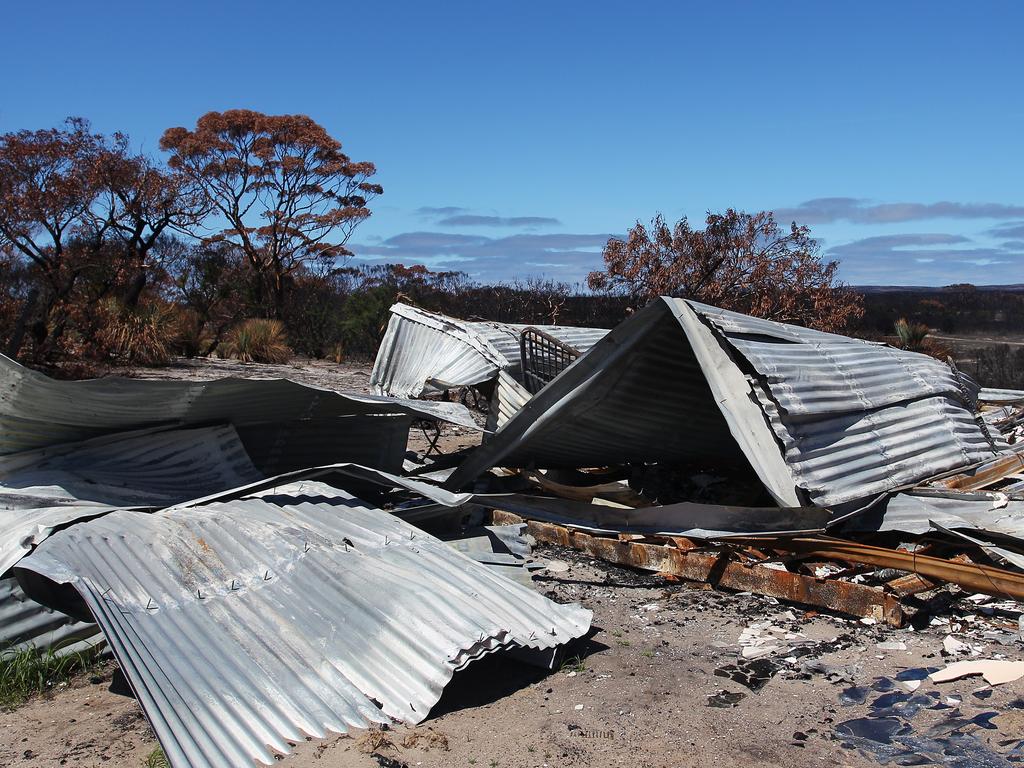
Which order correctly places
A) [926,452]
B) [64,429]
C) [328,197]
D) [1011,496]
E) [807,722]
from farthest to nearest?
1. [328,197]
2. [926,452]
3. [1011,496]
4. [64,429]
5. [807,722]

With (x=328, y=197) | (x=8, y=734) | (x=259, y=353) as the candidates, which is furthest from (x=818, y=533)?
(x=328, y=197)

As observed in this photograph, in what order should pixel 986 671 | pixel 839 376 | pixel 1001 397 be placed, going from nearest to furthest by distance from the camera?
pixel 986 671
pixel 839 376
pixel 1001 397

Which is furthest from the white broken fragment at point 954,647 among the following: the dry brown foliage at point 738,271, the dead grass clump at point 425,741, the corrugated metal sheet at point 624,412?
the dry brown foliage at point 738,271

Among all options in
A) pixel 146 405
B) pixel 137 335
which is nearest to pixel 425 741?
pixel 146 405

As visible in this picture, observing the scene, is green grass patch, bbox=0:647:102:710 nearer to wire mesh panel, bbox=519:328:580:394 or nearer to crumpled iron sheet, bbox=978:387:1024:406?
wire mesh panel, bbox=519:328:580:394

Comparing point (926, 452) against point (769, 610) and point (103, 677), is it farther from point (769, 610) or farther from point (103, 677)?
point (103, 677)

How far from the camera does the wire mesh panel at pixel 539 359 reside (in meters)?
11.6

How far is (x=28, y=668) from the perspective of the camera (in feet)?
15.3

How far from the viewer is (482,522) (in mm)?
7559

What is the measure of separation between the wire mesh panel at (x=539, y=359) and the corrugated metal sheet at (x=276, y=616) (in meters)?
6.42

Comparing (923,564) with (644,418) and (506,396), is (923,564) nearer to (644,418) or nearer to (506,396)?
(644,418)

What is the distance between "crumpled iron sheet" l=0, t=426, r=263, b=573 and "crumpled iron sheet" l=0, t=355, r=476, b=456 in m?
0.10

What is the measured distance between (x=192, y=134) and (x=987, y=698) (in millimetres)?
30727

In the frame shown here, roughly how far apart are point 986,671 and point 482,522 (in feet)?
13.3
